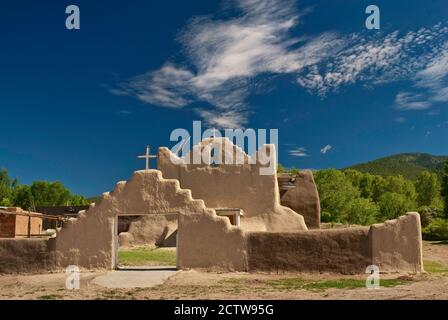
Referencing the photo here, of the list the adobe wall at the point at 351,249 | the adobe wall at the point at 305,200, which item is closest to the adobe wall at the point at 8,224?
the adobe wall at the point at 305,200

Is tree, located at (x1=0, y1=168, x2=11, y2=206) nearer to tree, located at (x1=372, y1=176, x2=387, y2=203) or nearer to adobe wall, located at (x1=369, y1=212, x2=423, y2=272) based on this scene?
tree, located at (x1=372, y1=176, x2=387, y2=203)

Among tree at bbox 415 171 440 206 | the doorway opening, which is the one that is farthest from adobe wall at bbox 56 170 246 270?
tree at bbox 415 171 440 206

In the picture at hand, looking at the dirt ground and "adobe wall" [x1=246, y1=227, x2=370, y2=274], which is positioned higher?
"adobe wall" [x1=246, y1=227, x2=370, y2=274]

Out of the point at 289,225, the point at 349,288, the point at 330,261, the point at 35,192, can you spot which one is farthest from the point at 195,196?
the point at 35,192

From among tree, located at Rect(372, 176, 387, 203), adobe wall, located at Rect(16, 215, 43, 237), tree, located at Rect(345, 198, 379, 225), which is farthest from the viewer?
tree, located at Rect(372, 176, 387, 203)

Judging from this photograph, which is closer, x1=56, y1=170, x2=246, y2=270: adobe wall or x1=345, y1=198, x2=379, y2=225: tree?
x1=56, y1=170, x2=246, y2=270: adobe wall

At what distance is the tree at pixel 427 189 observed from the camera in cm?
6344

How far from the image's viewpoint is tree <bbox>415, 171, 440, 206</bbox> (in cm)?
6344

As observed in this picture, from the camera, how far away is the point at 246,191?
1019 inches

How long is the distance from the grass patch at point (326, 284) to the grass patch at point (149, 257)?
19.3ft

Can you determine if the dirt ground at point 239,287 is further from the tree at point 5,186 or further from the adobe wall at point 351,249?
the tree at point 5,186

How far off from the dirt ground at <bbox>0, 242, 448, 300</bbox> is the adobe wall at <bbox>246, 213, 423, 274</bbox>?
1.16 ft

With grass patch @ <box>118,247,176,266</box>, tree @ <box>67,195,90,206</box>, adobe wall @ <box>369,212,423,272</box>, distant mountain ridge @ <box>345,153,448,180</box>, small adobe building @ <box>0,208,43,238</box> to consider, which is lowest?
grass patch @ <box>118,247,176,266</box>

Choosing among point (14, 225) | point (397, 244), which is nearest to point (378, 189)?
point (14, 225)
